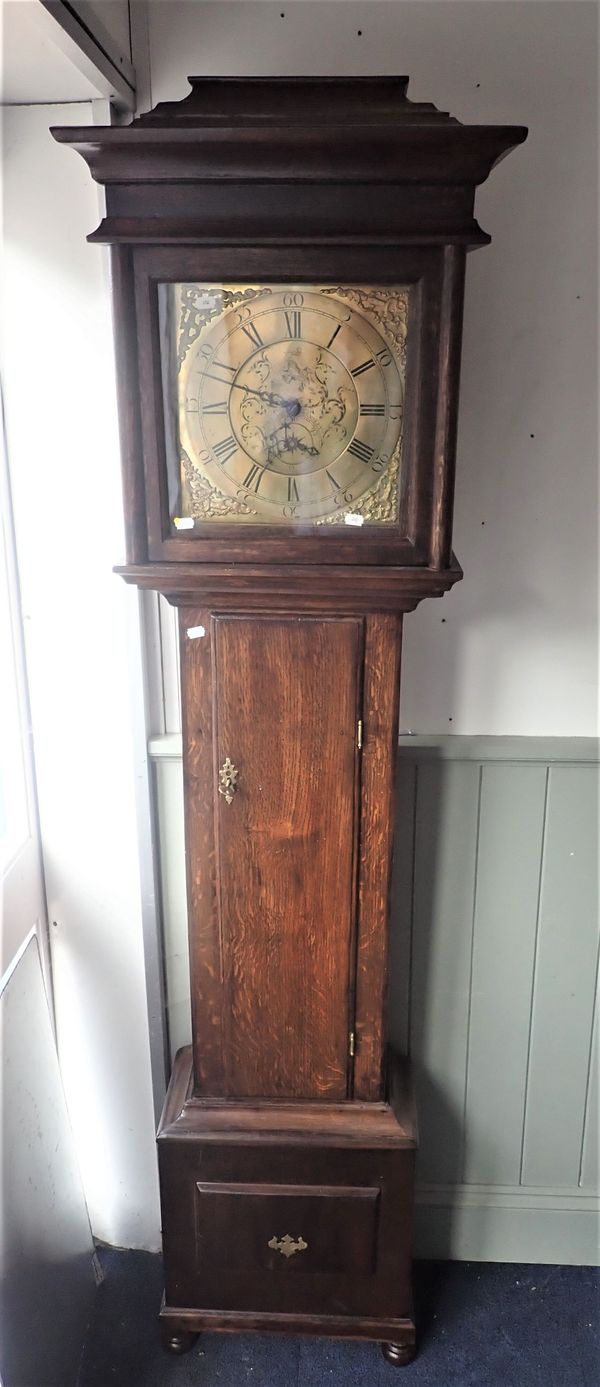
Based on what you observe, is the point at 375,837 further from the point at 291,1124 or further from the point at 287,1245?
the point at 287,1245

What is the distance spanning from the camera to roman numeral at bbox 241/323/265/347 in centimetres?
108

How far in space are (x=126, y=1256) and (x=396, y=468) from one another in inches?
57.5

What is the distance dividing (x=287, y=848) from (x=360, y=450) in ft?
1.73

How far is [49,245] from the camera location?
4.37ft

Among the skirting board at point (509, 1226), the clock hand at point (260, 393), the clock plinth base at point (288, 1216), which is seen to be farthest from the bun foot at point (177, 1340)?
A: the clock hand at point (260, 393)

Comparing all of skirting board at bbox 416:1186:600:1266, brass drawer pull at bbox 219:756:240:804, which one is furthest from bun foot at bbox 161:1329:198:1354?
brass drawer pull at bbox 219:756:240:804

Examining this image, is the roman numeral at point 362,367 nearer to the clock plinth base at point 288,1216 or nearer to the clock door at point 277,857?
the clock door at point 277,857

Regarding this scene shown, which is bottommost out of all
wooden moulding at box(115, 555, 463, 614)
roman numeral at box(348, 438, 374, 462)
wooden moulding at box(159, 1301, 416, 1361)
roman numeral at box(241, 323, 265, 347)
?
wooden moulding at box(159, 1301, 416, 1361)

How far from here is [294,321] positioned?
108cm

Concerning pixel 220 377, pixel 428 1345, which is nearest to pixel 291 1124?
pixel 428 1345

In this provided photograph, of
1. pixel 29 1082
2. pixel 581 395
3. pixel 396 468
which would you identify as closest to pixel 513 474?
pixel 581 395

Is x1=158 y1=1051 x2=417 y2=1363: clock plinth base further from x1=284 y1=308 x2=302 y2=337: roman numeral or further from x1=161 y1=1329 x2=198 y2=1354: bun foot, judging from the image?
x1=284 y1=308 x2=302 y2=337: roman numeral

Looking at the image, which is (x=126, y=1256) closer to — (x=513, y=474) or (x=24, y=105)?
(x=513, y=474)

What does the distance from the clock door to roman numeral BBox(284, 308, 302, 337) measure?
0.33 metres
